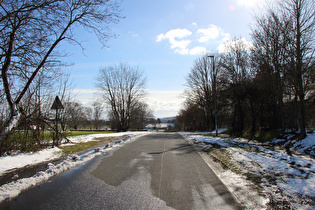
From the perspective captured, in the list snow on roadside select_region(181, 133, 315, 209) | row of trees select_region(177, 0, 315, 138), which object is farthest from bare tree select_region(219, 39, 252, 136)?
snow on roadside select_region(181, 133, 315, 209)

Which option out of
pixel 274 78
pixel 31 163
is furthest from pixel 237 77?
pixel 31 163

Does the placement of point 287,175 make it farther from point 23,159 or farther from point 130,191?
point 23,159

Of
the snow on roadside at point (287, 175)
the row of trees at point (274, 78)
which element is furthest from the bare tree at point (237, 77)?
the snow on roadside at point (287, 175)

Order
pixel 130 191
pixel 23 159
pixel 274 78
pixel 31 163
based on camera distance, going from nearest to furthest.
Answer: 1. pixel 130 191
2. pixel 31 163
3. pixel 23 159
4. pixel 274 78

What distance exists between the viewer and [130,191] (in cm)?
489

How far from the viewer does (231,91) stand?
2298cm

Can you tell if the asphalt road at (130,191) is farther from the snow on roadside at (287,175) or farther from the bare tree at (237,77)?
the bare tree at (237,77)

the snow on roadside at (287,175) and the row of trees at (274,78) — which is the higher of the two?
the row of trees at (274,78)

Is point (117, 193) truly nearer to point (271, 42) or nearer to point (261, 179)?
point (261, 179)

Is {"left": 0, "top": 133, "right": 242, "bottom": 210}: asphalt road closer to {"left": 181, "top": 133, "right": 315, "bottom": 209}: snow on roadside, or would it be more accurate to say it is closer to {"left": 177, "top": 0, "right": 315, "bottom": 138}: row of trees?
{"left": 181, "top": 133, "right": 315, "bottom": 209}: snow on roadside

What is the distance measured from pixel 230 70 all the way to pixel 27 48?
1980 centimetres

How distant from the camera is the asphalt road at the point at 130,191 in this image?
411 centimetres

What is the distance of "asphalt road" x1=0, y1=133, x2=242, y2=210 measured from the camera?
4113 millimetres

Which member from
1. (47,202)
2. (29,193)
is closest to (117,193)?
(47,202)
